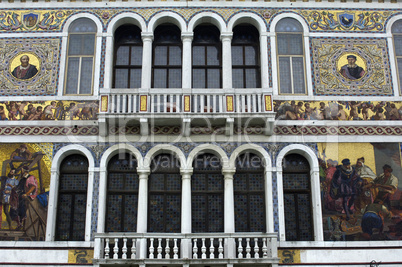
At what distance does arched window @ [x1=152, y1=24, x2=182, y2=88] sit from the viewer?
75.6ft

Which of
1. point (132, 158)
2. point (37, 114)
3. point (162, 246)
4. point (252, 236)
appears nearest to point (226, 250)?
point (252, 236)

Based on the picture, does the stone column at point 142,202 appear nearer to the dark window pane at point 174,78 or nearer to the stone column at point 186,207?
the stone column at point 186,207

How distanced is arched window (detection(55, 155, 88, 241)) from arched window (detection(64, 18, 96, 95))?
2.58 metres

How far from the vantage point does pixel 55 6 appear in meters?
23.5

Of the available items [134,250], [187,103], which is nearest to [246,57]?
[187,103]

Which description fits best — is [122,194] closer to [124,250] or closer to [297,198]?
[124,250]

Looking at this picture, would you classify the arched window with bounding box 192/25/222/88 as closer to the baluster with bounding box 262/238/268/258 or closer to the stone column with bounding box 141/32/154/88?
the stone column with bounding box 141/32/154/88

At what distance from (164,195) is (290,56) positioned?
273 inches

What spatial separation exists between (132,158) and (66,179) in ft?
7.88

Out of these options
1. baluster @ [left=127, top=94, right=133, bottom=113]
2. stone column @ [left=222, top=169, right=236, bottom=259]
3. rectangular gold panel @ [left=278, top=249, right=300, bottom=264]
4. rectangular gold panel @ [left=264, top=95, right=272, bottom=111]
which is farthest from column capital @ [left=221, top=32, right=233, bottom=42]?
rectangular gold panel @ [left=278, top=249, right=300, bottom=264]

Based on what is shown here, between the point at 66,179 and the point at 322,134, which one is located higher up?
the point at 322,134

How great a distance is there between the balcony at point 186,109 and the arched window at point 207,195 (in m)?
1.20

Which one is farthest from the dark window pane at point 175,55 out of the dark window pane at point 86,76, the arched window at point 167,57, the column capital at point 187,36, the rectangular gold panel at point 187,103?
the dark window pane at point 86,76

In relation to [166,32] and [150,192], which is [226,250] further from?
[166,32]
